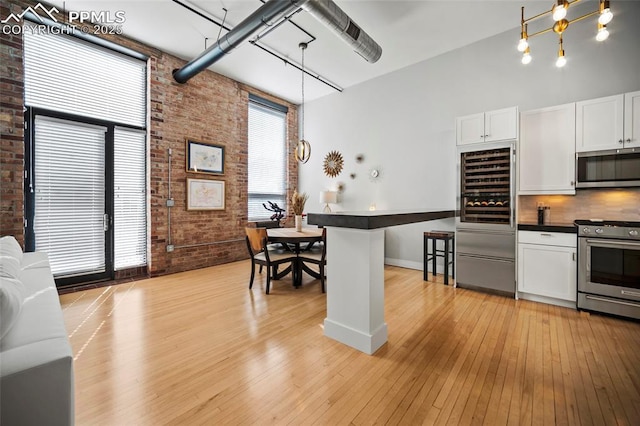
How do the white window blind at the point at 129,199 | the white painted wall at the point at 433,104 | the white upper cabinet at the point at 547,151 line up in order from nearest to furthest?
the white upper cabinet at the point at 547,151, the white painted wall at the point at 433,104, the white window blind at the point at 129,199

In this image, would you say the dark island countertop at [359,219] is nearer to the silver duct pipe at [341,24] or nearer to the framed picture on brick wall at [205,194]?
the silver duct pipe at [341,24]

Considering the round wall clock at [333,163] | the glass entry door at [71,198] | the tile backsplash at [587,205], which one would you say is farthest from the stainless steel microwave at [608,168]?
the glass entry door at [71,198]

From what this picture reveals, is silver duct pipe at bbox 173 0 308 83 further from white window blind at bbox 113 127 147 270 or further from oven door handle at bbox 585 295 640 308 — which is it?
oven door handle at bbox 585 295 640 308

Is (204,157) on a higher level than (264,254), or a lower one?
higher

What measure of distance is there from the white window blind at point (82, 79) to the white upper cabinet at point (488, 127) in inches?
190

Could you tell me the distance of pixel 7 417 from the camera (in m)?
0.86

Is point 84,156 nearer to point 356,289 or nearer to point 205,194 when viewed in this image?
point 205,194

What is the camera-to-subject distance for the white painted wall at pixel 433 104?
11.0 feet

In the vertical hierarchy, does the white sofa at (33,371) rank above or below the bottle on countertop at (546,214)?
below

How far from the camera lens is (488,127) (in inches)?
143

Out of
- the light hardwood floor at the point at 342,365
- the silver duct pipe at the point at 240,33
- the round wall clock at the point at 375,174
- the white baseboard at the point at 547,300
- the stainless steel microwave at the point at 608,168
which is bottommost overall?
the light hardwood floor at the point at 342,365

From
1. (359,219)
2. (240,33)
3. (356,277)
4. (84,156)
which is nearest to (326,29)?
(240,33)

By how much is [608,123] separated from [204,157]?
559 cm

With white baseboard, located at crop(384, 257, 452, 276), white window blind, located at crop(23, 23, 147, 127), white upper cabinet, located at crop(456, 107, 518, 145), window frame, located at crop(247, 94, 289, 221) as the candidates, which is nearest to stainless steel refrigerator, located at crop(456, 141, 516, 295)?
white upper cabinet, located at crop(456, 107, 518, 145)
